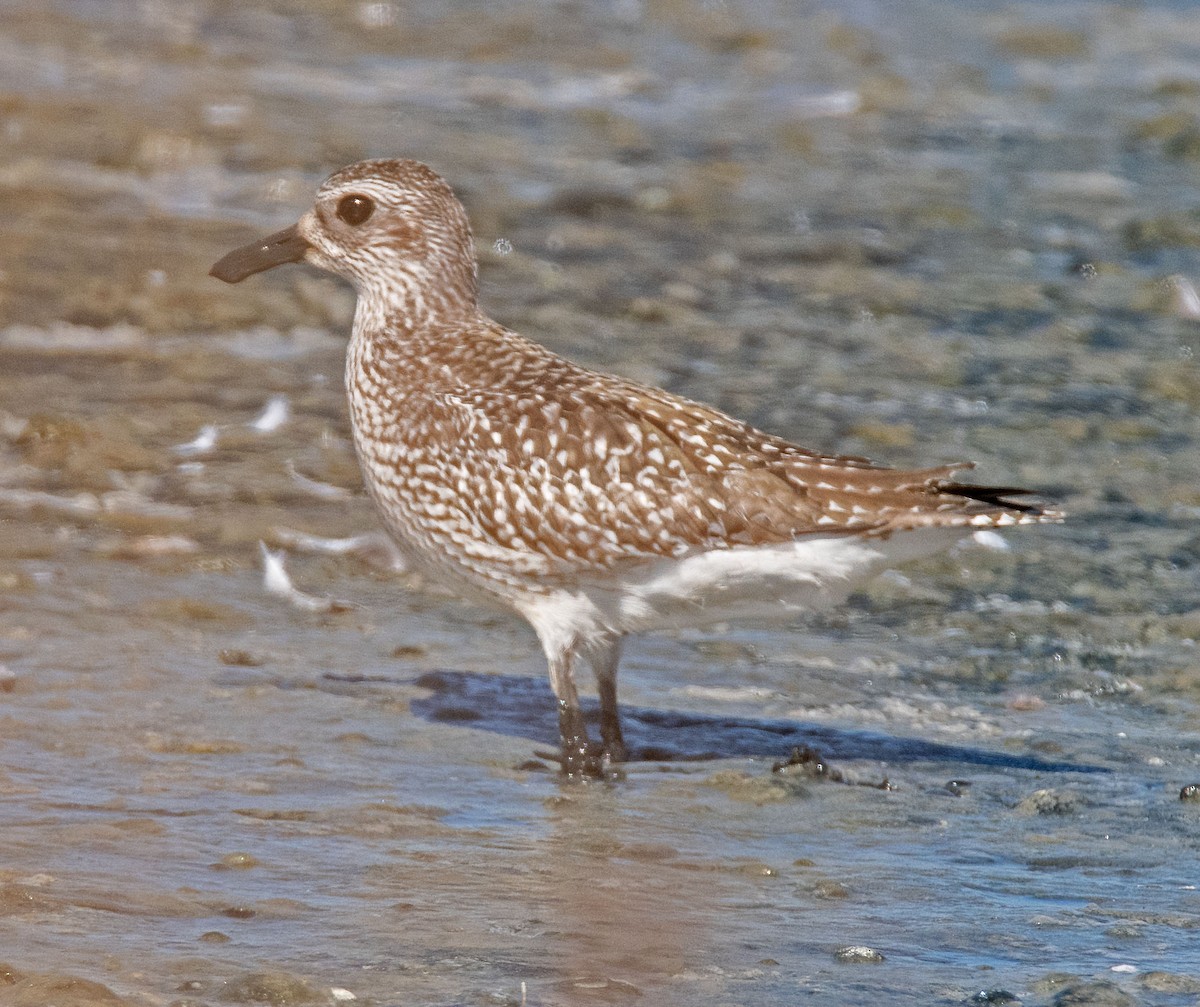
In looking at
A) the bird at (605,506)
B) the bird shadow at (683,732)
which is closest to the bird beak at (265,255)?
the bird at (605,506)

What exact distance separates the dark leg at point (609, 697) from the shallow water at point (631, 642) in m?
0.16

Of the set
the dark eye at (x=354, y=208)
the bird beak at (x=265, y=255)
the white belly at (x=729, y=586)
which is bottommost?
the white belly at (x=729, y=586)

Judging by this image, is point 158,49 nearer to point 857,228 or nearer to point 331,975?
point 857,228

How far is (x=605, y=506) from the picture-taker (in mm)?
7004

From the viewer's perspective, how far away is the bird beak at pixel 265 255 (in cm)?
816

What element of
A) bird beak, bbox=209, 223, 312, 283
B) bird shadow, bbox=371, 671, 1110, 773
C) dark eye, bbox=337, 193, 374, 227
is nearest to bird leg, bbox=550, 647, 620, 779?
A: bird shadow, bbox=371, 671, 1110, 773

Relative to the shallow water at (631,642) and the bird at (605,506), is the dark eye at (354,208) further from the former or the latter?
the shallow water at (631,642)

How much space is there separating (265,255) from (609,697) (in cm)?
235

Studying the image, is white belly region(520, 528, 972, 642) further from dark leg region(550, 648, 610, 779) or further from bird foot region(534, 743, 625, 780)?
bird foot region(534, 743, 625, 780)

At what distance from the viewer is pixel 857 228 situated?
14320mm

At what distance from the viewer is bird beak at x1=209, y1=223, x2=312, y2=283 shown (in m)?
8.16

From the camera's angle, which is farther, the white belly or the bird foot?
the bird foot

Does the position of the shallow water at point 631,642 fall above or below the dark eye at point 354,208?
below

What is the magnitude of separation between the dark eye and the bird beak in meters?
0.24
